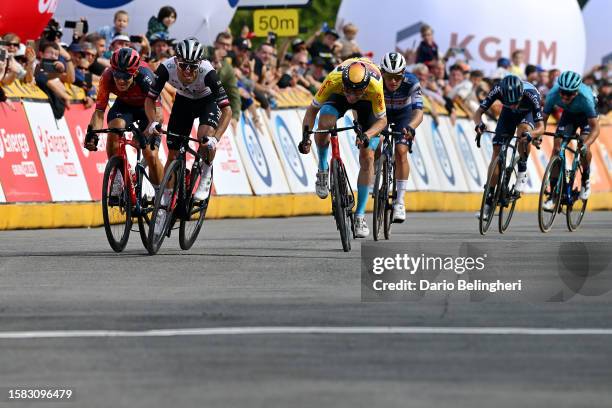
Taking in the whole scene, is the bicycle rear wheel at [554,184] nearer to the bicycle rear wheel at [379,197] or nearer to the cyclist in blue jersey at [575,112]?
the cyclist in blue jersey at [575,112]

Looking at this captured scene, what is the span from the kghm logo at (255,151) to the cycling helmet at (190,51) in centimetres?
895

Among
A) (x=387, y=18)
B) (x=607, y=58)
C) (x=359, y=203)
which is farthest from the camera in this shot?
(x=607, y=58)

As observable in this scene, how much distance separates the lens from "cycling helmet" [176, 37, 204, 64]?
13.9 m

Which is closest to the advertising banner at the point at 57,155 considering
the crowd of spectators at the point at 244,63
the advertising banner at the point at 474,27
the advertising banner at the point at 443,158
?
the crowd of spectators at the point at 244,63

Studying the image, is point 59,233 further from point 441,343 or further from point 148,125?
point 441,343

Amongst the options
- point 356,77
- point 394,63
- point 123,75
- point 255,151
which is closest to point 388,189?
point 394,63

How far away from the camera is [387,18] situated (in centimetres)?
3148

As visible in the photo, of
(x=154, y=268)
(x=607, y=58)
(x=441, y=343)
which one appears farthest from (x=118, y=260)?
(x=607, y=58)

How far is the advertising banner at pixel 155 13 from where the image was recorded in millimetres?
21219

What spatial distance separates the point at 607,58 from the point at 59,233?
2212cm

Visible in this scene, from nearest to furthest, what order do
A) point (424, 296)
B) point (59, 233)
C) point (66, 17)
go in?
point (424, 296), point (59, 233), point (66, 17)

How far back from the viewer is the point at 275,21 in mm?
24984

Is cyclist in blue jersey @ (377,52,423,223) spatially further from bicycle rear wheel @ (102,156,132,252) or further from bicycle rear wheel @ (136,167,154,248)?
bicycle rear wheel @ (102,156,132,252)

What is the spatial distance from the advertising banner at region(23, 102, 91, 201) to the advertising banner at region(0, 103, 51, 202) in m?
0.10
